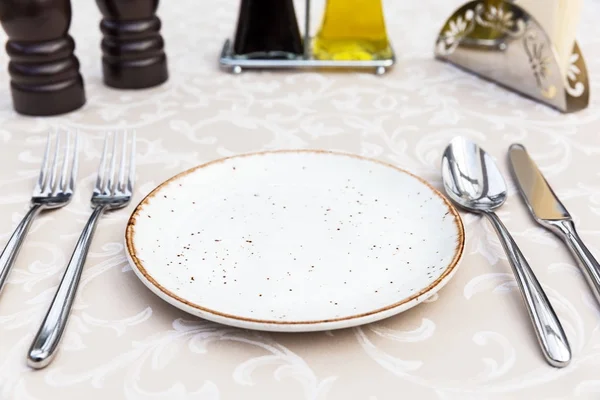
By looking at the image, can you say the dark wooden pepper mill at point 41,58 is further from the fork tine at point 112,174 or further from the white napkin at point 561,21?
the white napkin at point 561,21

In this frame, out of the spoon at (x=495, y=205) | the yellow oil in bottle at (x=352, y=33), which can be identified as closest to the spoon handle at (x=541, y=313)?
the spoon at (x=495, y=205)

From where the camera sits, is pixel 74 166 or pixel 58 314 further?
pixel 74 166

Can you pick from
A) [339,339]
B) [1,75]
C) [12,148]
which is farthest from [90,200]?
[1,75]

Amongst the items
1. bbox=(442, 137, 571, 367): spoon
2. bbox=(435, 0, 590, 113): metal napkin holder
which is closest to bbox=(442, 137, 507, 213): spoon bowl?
bbox=(442, 137, 571, 367): spoon

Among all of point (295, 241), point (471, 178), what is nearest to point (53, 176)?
point (295, 241)

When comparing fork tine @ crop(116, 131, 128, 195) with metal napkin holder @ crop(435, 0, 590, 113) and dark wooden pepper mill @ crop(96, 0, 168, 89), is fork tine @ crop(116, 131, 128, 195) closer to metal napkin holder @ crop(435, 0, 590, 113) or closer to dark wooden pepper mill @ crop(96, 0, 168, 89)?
dark wooden pepper mill @ crop(96, 0, 168, 89)

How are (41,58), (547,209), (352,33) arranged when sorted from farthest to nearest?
(352,33) < (41,58) < (547,209)

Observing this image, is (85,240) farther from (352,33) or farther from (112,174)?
(352,33)

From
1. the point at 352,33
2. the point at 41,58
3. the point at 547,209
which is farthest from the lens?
the point at 352,33
